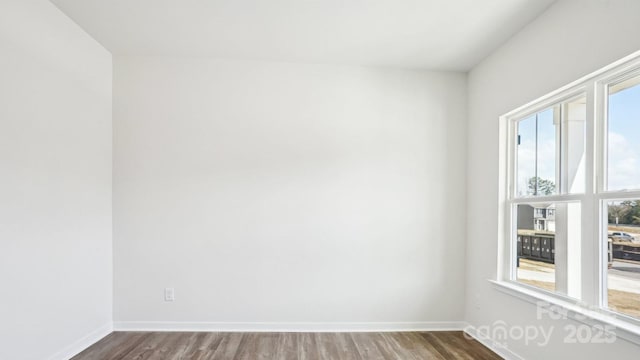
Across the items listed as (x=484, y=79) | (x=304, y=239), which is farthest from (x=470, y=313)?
(x=484, y=79)

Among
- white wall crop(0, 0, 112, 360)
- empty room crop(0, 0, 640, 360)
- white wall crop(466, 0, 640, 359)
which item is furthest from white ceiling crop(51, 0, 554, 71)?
white wall crop(0, 0, 112, 360)

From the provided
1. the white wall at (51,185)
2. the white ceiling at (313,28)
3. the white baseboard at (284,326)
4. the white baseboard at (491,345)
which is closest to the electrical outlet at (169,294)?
the white baseboard at (284,326)

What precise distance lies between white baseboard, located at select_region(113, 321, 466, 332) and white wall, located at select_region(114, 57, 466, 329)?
0.08 ft

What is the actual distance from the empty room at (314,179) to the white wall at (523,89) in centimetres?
2

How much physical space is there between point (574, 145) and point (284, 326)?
2885 millimetres

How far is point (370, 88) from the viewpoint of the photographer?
3.67 m

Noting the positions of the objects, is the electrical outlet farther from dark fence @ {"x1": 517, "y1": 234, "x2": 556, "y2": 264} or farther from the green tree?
the green tree

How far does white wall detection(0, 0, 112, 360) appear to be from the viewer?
2.27 metres

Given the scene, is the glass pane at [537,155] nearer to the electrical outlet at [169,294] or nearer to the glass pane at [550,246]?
the glass pane at [550,246]

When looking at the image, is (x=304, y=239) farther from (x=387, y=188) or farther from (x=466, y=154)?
(x=466, y=154)

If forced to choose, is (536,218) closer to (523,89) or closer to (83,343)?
(523,89)

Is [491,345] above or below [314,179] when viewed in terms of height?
below

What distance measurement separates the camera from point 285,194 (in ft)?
11.7

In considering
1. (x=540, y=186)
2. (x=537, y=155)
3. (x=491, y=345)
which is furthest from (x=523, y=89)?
(x=491, y=345)
